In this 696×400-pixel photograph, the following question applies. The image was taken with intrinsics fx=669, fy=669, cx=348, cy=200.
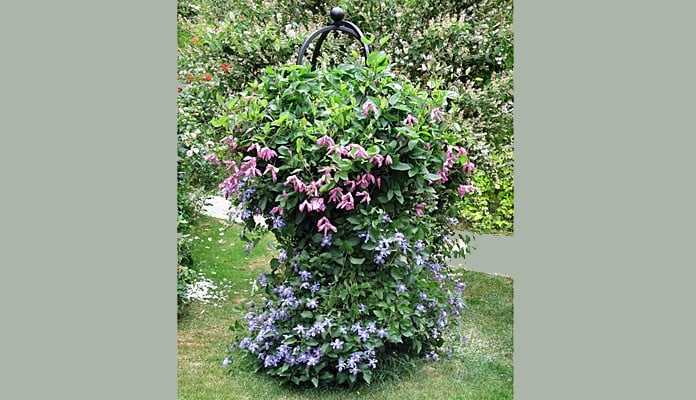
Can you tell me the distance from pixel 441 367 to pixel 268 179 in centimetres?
152

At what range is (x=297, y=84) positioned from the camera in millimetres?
3465

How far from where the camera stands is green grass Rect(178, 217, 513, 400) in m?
3.58

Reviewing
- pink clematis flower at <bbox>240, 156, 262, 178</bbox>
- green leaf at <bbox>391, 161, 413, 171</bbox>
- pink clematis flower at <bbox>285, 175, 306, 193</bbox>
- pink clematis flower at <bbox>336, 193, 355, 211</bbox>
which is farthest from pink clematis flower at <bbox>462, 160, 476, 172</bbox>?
pink clematis flower at <bbox>240, 156, 262, 178</bbox>

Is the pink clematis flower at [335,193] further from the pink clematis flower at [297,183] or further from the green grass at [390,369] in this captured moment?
the green grass at [390,369]

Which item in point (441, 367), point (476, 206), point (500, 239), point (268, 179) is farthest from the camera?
point (476, 206)

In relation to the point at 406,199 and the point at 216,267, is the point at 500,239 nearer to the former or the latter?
the point at 406,199

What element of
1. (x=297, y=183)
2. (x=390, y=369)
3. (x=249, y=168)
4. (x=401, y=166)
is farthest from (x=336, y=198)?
(x=390, y=369)

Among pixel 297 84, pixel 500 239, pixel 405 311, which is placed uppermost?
pixel 297 84

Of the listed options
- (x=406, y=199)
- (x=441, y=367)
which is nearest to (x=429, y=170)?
(x=406, y=199)

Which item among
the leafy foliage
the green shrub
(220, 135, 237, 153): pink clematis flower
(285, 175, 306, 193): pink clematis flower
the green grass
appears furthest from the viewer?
the green shrub

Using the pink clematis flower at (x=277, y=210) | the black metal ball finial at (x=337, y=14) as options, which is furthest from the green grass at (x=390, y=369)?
the black metal ball finial at (x=337, y=14)

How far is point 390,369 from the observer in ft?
12.3

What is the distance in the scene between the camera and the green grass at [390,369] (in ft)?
11.8

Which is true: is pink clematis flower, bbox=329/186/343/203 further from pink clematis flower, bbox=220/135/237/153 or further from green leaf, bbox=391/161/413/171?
pink clematis flower, bbox=220/135/237/153
